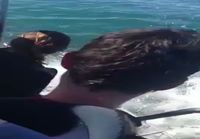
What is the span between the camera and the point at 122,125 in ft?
4.40

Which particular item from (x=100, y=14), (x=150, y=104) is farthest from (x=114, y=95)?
(x=100, y=14)

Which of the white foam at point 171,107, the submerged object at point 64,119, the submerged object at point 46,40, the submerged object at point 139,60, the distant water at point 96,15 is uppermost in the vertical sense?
the submerged object at point 139,60

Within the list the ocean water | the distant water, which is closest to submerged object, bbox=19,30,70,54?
the ocean water

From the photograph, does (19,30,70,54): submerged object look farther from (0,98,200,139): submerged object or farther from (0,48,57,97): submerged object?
(0,98,200,139): submerged object

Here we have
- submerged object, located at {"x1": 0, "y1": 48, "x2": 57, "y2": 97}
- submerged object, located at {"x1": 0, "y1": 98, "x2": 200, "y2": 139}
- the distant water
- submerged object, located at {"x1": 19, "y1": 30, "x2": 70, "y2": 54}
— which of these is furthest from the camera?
the distant water

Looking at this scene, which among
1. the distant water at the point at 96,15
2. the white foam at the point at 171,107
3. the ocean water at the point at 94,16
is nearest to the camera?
the white foam at the point at 171,107

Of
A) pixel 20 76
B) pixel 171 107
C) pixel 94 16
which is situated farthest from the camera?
pixel 94 16

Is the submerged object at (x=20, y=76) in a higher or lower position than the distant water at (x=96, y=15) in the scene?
higher

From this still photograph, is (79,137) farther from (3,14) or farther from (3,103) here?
(3,14)

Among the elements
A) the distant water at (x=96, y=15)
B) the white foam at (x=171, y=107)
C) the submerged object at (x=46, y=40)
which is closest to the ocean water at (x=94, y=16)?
the distant water at (x=96, y=15)

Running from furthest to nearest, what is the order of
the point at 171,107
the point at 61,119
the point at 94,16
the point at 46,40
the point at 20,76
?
the point at 94,16, the point at 171,107, the point at 46,40, the point at 20,76, the point at 61,119

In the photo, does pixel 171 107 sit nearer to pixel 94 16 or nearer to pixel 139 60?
pixel 139 60

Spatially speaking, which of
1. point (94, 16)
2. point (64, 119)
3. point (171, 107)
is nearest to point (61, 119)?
point (64, 119)

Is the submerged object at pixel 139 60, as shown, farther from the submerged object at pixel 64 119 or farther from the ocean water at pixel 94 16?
the ocean water at pixel 94 16
